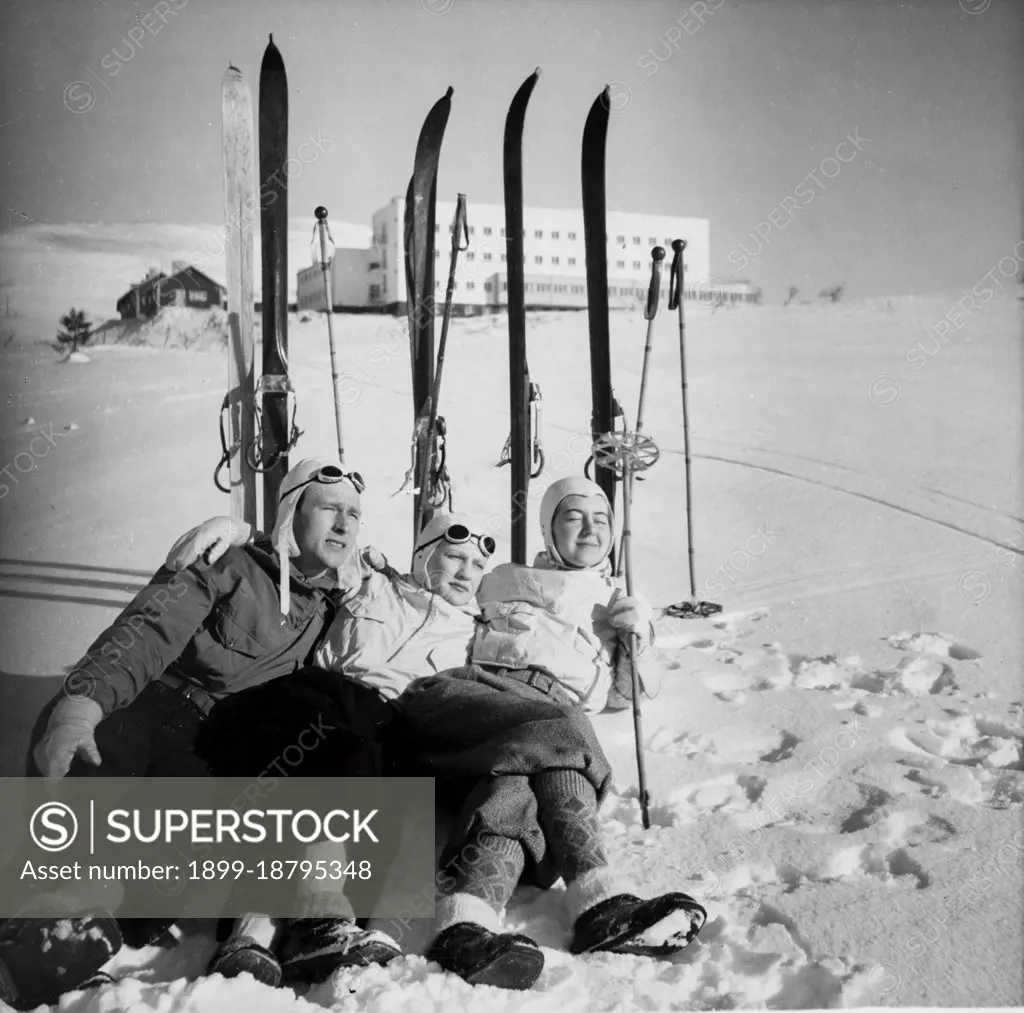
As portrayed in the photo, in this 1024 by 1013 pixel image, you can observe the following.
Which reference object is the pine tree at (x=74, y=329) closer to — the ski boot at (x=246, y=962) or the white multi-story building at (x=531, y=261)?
the white multi-story building at (x=531, y=261)

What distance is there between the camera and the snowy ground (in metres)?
1.72

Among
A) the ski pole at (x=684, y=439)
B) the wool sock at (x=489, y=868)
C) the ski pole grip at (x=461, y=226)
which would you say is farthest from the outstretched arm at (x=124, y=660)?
the ski pole at (x=684, y=439)

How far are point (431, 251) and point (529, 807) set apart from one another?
1.43m

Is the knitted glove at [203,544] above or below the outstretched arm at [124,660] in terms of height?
above

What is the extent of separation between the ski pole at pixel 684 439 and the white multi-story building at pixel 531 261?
73 mm

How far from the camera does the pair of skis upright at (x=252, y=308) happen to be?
237 centimetres

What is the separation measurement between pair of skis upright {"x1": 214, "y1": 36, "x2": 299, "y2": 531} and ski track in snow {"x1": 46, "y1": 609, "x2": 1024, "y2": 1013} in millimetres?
1011

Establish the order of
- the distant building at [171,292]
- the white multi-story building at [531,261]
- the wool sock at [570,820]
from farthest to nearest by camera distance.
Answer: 1. the white multi-story building at [531,261]
2. the distant building at [171,292]
3. the wool sock at [570,820]

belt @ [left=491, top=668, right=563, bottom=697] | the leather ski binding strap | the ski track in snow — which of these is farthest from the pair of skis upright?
the ski track in snow

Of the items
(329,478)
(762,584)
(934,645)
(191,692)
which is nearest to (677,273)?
(762,584)

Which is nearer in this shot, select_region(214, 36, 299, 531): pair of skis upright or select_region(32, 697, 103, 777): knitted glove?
select_region(32, 697, 103, 777): knitted glove

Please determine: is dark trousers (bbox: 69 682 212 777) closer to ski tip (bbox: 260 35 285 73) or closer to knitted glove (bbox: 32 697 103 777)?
knitted glove (bbox: 32 697 103 777)

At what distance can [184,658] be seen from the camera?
6.23 ft

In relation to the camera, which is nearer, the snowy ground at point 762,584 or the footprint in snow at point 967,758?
the snowy ground at point 762,584
